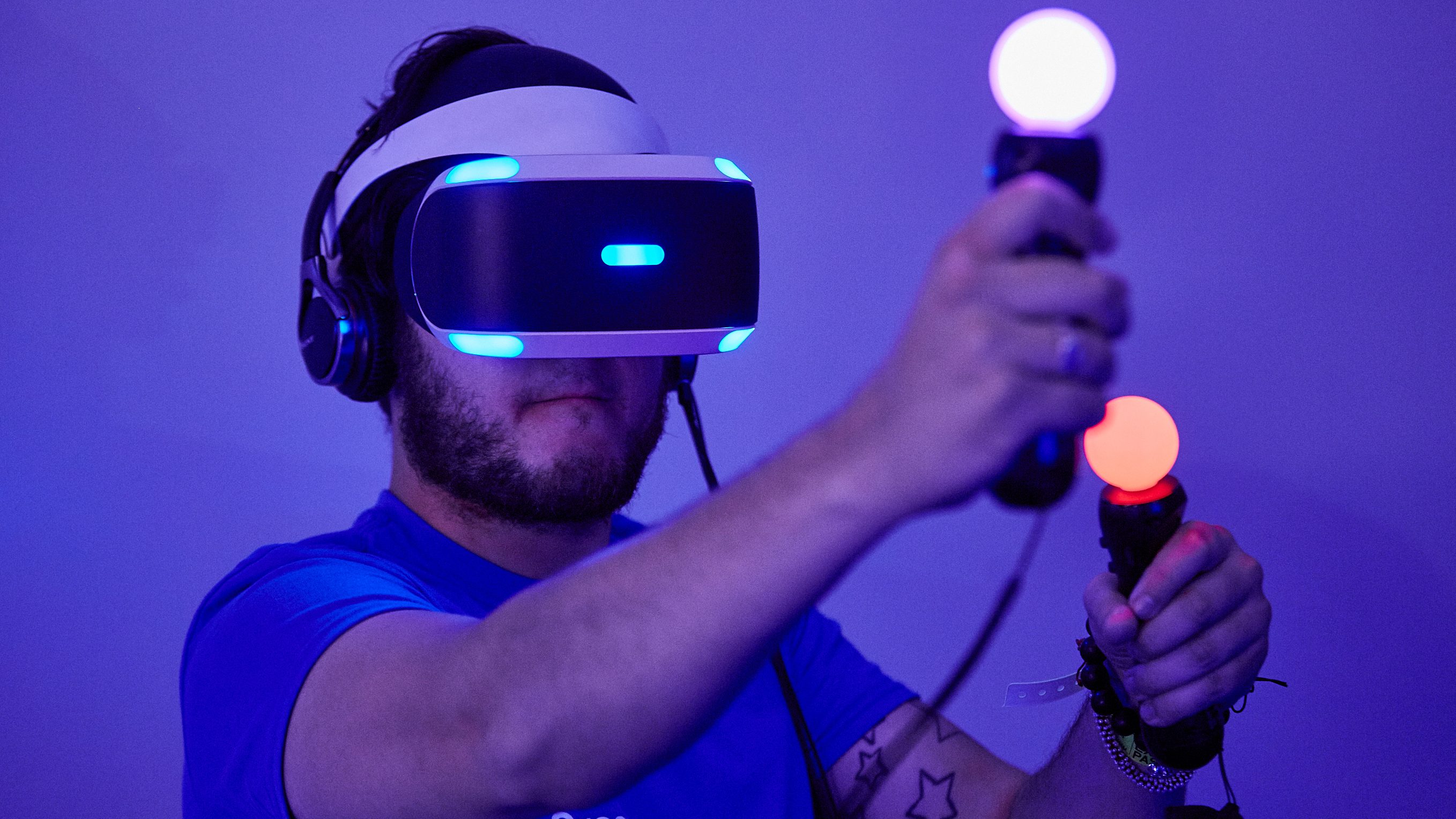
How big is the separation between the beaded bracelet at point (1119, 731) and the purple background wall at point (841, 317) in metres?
0.48

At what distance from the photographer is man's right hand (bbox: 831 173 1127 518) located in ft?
1.18

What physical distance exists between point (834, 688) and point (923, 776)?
139 millimetres

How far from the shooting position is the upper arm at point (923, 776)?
3.63ft

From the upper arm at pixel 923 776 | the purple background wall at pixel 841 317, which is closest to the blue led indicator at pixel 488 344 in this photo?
the upper arm at pixel 923 776

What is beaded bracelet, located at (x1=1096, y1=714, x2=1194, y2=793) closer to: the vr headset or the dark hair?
the vr headset

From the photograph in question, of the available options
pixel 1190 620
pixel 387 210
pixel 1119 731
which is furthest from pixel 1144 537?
pixel 387 210

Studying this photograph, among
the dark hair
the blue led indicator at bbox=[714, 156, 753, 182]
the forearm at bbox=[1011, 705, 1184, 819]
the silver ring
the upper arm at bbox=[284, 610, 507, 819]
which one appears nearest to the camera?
the silver ring

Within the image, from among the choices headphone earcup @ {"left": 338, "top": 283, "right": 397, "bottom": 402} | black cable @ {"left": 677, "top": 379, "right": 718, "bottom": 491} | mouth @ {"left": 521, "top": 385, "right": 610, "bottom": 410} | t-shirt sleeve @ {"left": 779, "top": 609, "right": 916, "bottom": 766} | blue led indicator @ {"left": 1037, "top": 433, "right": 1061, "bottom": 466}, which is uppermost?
blue led indicator @ {"left": 1037, "top": 433, "right": 1061, "bottom": 466}

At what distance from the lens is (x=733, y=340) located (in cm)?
87

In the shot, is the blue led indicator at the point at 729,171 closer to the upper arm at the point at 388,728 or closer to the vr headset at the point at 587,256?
the vr headset at the point at 587,256

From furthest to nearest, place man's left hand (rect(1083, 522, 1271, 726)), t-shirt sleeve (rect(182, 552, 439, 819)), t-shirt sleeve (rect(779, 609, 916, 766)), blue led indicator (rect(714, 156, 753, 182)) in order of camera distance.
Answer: t-shirt sleeve (rect(779, 609, 916, 766)) → blue led indicator (rect(714, 156, 753, 182)) → man's left hand (rect(1083, 522, 1271, 726)) → t-shirt sleeve (rect(182, 552, 439, 819))

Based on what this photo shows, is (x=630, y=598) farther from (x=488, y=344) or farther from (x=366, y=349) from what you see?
(x=366, y=349)

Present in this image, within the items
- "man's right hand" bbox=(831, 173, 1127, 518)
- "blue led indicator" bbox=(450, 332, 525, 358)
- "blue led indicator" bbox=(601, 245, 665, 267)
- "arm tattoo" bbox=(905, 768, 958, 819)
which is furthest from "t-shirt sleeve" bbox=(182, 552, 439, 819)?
"arm tattoo" bbox=(905, 768, 958, 819)

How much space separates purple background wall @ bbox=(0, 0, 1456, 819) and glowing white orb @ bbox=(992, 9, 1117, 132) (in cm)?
100
